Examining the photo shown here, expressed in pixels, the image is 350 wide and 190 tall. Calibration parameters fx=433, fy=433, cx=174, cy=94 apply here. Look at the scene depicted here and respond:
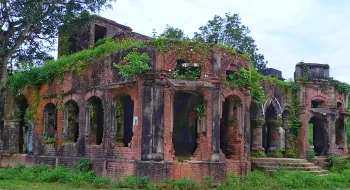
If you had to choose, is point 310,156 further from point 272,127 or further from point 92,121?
point 92,121

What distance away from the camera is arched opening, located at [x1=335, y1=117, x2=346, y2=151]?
2445cm

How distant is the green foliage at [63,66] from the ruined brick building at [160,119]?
292mm

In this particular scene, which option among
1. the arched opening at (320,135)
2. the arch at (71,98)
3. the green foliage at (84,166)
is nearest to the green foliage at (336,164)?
the arched opening at (320,135)

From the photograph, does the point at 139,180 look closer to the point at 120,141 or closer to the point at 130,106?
the point at 120,141

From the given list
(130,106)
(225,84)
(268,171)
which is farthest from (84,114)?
(268,171)

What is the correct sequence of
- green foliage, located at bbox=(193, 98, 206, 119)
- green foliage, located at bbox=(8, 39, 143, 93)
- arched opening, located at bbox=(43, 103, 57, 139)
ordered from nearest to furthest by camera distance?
green foliage, located at bbox=(193, 98, 206, 119), green foliage, located at bbox=(8, 39, 143, 93), arched opening, located at bbox=(43, 103, 57, 139)

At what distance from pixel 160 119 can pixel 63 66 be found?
20.8 ft

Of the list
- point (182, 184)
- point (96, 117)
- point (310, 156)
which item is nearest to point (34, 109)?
point (96, 117)

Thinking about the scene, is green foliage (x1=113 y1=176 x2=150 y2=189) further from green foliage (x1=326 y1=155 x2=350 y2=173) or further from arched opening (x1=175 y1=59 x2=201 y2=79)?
green foliage (x1=326 y1=155 x2=350 y2=173)

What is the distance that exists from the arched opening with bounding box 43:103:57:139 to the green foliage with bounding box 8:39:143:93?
119 cm

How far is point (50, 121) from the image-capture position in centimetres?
1964

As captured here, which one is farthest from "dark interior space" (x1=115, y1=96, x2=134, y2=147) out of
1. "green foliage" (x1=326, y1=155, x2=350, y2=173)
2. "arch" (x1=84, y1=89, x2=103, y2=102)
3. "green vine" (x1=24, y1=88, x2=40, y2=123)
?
"green foliage" (x1=326, y1=155, x2=350, y2=173)

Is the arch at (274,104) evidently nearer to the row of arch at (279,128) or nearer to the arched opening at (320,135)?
the row of arch at (279,128)

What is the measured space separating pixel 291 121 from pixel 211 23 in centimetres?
1421
